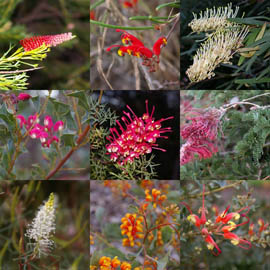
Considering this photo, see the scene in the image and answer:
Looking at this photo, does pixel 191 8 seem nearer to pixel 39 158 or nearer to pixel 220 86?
pixel 220 86

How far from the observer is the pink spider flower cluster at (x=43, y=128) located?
972 mm

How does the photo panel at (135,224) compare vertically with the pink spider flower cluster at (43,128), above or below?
below

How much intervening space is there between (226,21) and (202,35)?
0.06 meters

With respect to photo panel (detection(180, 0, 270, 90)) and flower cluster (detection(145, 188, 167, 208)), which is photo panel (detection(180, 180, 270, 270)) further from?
photo panel (detection(180, 0, 270, 90))

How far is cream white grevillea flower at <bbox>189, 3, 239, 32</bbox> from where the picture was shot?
2.98ft

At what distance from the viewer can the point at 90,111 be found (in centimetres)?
97

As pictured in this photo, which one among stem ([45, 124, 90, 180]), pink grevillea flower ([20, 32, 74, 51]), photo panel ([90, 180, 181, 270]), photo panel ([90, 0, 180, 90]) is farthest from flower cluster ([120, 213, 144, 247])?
pink grevillea flower ([20, 32, 74, 51])

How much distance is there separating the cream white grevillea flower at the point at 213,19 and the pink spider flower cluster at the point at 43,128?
1.35 feet

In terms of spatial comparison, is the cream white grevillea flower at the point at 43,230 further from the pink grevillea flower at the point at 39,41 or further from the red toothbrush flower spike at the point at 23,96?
the pink grevillea flower at the point at 39,41

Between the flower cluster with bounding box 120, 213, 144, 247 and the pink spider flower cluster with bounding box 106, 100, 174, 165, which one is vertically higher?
the pink spider flower cluster with bounding box 106, 100, 174, 165

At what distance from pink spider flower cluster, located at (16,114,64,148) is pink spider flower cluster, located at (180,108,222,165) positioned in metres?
0.32

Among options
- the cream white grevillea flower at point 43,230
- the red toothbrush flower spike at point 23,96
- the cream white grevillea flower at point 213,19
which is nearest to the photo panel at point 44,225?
the cream white grevillea flower at point 43,230

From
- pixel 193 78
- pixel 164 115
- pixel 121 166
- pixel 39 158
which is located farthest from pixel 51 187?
pixel 193 78

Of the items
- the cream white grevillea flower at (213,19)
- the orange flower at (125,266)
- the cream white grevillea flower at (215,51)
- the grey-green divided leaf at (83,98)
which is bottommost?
the orange flower at (125,266)
